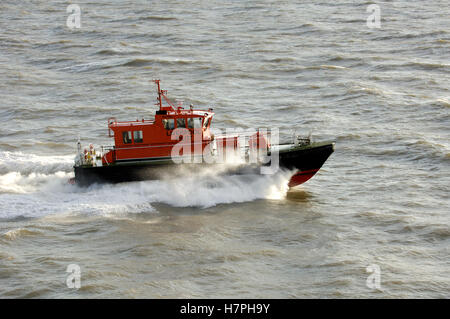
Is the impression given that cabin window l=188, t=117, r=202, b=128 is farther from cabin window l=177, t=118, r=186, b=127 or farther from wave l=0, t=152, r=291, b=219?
wave l=0, t=152, r=291, b=219

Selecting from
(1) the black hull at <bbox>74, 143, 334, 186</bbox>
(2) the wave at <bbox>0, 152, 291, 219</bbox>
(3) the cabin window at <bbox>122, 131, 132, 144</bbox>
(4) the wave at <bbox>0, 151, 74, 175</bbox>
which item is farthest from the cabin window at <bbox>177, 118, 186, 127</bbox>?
(4) the wave at <bbox>0, 151, 74, 175</bbox>

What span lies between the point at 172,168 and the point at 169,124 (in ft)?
4.16

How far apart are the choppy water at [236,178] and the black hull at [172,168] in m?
0.32

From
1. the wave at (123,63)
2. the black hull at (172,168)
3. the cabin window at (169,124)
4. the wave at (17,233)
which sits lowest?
the wave at (17,233)

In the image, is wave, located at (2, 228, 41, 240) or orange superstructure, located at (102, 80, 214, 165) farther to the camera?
orange superstructure, located at (102, 80, 214, 165)

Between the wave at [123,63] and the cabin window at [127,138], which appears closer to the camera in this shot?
the cabin window at [127,138]

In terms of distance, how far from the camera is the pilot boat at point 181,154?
17.3 meters

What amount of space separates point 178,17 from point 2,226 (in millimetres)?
30638

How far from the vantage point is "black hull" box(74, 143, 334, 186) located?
56.8 feet

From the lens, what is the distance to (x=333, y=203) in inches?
692

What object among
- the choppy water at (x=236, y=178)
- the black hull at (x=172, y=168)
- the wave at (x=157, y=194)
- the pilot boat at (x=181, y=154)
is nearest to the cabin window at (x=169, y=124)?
the pilot boat at (x=181, y=154)

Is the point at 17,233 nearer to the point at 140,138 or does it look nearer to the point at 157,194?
the point at 157,194

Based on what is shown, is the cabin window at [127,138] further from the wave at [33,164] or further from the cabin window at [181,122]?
the wave at [33,164]

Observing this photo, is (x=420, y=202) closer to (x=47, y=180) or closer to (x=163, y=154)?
(x=163, y=154)
